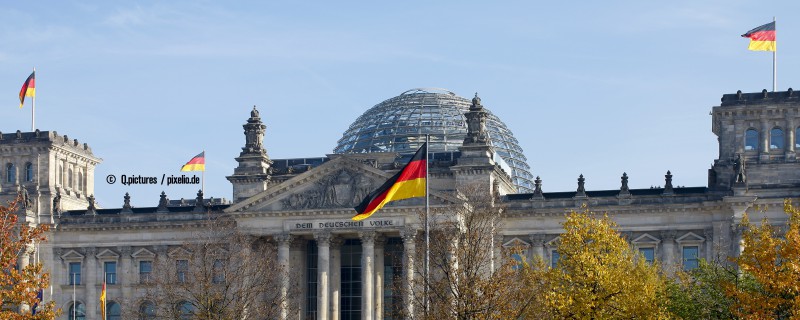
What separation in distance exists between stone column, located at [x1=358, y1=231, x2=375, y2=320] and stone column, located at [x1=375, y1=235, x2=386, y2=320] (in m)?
1.15

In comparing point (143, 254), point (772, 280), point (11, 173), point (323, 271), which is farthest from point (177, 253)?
point (772, 280)

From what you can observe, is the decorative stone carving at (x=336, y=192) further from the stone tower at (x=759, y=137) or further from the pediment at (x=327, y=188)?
the stone tower at (x=759, y=137)

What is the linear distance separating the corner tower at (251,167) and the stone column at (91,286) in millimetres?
14856

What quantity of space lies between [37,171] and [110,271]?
11.2m

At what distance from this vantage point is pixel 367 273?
11888 centimetres

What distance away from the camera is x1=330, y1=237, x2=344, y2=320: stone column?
122 metres

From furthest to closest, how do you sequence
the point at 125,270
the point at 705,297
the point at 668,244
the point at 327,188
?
the point at 125,270
the point at 327,188
the point at 668,244
the point at 705,297

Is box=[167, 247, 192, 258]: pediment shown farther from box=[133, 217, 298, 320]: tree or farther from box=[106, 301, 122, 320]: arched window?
box=[106, 301, 122, 320]: arched window

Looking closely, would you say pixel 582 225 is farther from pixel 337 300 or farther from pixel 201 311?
pixel 337 300

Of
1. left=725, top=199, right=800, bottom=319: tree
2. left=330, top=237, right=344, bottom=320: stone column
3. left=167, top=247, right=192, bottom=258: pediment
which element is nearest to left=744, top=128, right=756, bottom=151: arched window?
left=330, top=237, right=344, bottom=320: stone column

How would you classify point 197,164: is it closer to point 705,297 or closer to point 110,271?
point 110,271

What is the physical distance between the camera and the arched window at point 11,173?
134 meters

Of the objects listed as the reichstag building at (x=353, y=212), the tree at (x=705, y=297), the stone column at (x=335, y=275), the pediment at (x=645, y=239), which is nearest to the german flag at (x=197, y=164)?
the reichstag building at (x=353, y=212)

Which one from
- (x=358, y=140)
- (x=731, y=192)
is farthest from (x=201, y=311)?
(x=358, y=140)
